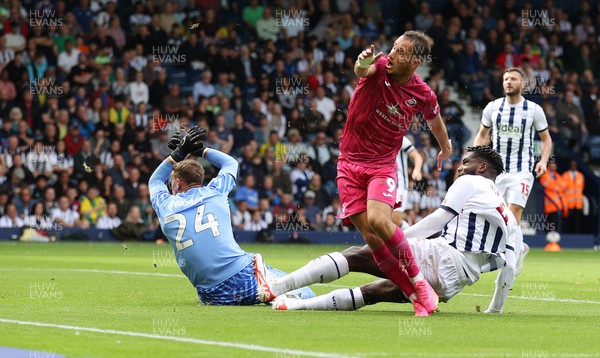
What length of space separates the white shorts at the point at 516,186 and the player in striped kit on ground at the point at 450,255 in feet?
17.3

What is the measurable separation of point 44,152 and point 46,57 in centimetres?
294

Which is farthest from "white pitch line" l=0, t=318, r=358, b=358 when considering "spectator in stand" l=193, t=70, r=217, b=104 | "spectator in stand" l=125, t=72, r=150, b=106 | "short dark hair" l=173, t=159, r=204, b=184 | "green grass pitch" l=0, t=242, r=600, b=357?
"spectator in stand" l=193, t=70, r=217, b=104

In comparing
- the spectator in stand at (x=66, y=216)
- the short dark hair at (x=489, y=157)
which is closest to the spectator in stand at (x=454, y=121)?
the spectator in stand at (x=66, y=216)

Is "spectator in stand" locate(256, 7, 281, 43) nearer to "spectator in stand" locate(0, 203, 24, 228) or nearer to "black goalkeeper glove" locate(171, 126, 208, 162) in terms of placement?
"spectator in stand" locate(0, 203, 24, 228)

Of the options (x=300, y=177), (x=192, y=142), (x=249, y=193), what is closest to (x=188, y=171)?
(x=192, y=142)

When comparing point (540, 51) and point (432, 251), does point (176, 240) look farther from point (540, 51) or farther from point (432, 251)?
point (540, 51)

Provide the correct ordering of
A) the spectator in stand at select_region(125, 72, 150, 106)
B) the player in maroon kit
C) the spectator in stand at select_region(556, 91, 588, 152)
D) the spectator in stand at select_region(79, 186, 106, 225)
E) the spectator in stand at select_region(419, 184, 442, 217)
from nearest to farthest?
the player in maroon kit, the spectator in stand at select_region(79, 186, 106, 225), the spectator in stand at select_region(419, 184, 442, 217), the spectator in stand at select_region(125, 72, 150, 106), the spectator in stand at select_region(556, 91, 588, 152)

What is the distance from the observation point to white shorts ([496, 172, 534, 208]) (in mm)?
14906

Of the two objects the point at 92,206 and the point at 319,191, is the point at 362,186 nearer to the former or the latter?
the point at 92,206

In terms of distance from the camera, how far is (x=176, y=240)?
995cm

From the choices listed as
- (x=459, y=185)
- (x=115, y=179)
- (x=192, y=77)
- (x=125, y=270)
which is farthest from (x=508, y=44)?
(x=459, y=185)

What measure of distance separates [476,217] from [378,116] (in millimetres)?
A: 1164

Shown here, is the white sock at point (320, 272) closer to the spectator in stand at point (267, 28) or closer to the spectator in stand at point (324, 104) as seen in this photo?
the spectator in stand at point (324, 104)

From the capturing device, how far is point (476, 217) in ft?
31.4
